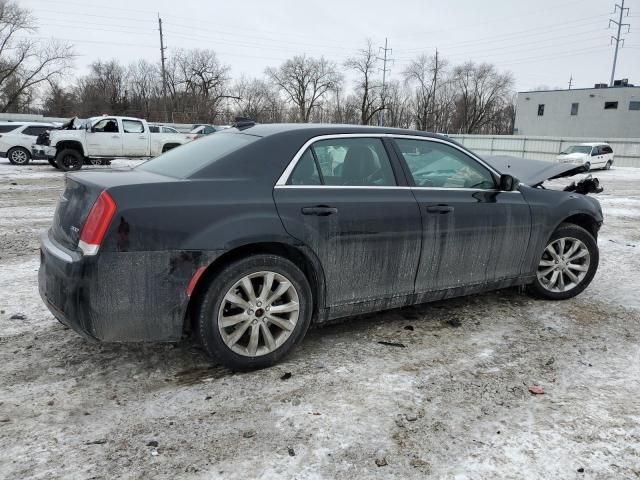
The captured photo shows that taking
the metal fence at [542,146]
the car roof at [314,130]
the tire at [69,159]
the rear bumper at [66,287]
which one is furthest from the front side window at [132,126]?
the metal fence at [542,146]

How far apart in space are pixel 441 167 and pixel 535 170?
1.65 meters

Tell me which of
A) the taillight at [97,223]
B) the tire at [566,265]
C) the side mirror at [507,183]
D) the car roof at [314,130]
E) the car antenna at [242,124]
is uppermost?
the car antenna at [242,124]

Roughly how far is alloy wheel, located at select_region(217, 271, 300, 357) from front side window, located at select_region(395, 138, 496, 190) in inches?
55.1

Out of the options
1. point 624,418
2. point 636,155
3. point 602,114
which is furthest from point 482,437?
point 602,114

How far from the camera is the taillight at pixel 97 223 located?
9.12 feet

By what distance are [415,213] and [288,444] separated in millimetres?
1920

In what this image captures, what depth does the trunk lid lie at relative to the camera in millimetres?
2949

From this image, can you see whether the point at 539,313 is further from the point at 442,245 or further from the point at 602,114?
the point at 602,114

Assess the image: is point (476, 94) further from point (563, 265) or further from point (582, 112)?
point (563, 265)

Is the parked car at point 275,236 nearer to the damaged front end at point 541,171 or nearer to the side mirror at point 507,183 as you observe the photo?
the side mirror at point 507,183

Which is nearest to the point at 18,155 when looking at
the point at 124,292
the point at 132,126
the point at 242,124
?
the point at 132,126

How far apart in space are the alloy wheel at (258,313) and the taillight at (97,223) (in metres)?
0.80

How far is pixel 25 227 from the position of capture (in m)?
7.88

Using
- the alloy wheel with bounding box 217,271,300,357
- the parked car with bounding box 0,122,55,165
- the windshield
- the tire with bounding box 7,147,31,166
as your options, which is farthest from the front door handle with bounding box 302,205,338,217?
the windshield
